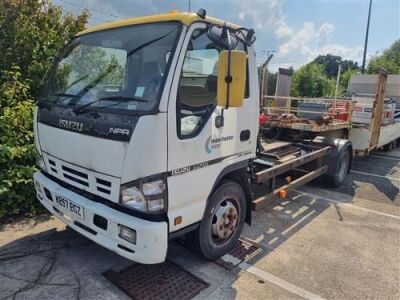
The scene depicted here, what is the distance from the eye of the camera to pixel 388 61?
3594 centimetres

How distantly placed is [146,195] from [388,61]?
4075 centimetres

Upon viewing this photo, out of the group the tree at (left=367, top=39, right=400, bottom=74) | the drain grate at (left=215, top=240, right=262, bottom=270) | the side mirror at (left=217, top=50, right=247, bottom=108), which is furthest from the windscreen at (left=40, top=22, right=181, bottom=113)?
the tree at (left=367, top=39, right=400, bottom=74)

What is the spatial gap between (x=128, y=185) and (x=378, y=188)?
588 cm

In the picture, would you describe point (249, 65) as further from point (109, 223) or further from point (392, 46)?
point (392, 46)

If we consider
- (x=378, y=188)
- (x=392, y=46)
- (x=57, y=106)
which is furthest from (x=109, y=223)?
(x=392, y=46)

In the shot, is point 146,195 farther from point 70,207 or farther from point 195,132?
point 70,207

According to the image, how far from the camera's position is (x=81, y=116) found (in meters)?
2.74

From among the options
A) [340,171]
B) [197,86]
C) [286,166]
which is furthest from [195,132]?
[340,171]

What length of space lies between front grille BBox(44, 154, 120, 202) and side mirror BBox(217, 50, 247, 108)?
3.58 feet

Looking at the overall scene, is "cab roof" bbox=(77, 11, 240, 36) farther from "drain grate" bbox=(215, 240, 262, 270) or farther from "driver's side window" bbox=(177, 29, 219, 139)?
"drain grate" bbox=(215, 240, 262, 270)

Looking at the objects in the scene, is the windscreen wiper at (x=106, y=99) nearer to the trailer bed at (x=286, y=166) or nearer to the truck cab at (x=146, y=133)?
the truck cab at (x=146, y=133)

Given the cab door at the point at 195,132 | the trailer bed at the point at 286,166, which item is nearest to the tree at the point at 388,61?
the trailer bed at the point at 286,166

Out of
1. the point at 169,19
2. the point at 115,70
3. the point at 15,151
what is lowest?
the point at 15,151

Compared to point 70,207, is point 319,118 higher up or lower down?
higher up
